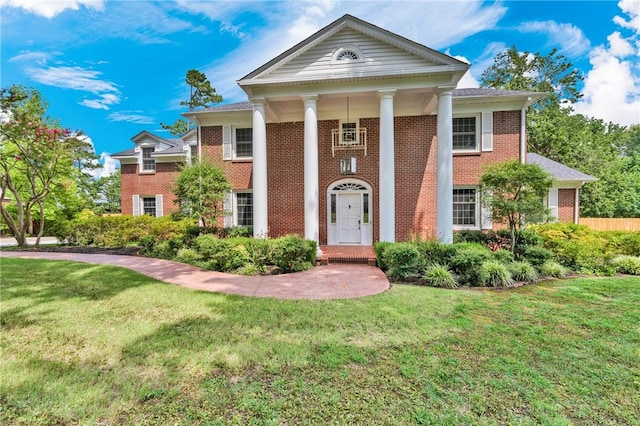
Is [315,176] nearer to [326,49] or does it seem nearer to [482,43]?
[326,49]

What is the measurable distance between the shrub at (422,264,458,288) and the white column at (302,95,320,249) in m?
3.70

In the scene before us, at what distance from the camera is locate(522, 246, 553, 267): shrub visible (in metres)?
7.65

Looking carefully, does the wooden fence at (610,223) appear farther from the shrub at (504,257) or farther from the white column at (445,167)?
the shrub at (504,257)

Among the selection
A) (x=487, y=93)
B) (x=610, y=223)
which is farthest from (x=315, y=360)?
(x=610, y=223)

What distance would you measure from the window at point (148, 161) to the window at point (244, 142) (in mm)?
8355

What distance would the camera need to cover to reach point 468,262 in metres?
6.82

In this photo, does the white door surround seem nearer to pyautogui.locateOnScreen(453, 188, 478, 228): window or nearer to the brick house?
the brick house

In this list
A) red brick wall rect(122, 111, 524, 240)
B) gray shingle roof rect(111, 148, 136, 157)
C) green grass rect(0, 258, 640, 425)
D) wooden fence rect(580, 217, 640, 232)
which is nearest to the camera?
green grass rect(0, 258, 640, 425)

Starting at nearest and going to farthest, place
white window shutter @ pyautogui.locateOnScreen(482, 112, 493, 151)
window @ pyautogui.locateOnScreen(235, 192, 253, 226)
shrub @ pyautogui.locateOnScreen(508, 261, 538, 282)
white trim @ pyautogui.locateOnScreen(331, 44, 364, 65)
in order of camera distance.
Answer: shrub @ pyautogui.locateOnScreen(508, 261, 538, 282) → white trim @ pyautogui.locateOnScreen(331, 44, 364, 65) → white window shutter @ pyautogui.locateOnScreen(482, 112, 493, 151) → window @ pyautogui.locateOnScreen(235, 192, 253, 226)

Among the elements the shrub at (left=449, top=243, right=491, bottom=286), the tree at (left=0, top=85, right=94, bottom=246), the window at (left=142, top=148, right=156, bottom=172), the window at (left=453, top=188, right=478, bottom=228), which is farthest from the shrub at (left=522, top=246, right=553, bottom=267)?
the window at (left=142, top=148, right=156, bottom=172)

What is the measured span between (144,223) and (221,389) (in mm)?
12324

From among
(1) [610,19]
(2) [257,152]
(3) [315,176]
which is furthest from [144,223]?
(1) [610,19]

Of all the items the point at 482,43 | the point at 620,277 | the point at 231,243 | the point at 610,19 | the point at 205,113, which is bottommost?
the point at 620,277

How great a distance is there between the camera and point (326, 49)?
9273mm
